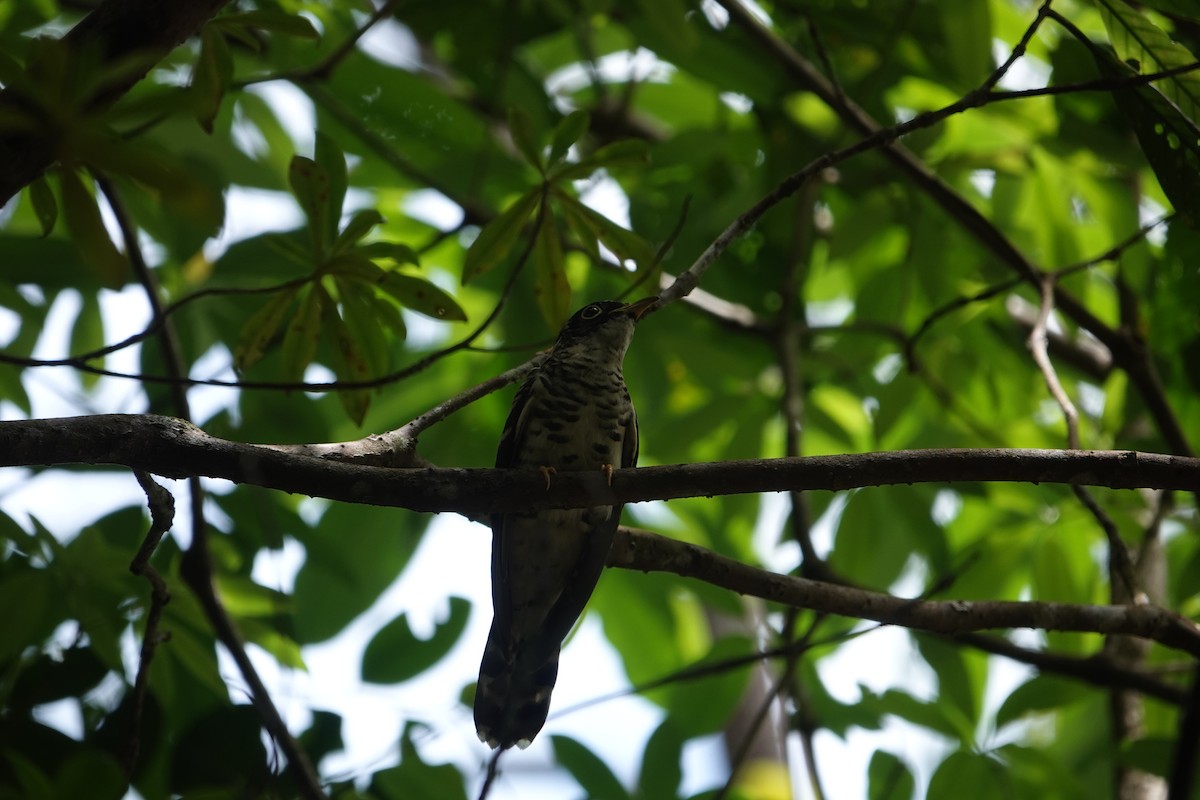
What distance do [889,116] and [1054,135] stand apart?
721mm

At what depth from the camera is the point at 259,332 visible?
3006mm

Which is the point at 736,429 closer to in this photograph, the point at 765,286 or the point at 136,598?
the point at 765,286

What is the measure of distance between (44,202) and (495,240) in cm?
119

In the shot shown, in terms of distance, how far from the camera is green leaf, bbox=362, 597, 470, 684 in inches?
152

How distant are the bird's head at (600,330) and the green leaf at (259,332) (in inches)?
47.5

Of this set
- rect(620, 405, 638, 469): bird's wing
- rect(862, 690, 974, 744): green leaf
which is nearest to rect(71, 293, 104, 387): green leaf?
rect(620, 405, 638, 469): bird's wing

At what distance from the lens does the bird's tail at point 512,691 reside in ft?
11.7

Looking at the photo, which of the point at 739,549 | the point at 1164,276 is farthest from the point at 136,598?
the point at 1164,276

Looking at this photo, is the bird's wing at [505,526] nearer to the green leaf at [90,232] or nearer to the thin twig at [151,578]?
the thin twig at [151,578]

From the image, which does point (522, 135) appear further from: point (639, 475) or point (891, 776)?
point (891, 776)

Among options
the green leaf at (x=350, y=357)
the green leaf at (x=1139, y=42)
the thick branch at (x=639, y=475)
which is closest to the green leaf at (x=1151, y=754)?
the thick branch at (x=639, y=475)

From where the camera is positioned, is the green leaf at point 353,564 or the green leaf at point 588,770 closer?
the green leaf at point 588,770

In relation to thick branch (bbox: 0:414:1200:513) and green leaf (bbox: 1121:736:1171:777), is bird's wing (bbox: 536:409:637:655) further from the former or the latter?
green leaf (bbox: 1121:736:1171:777)

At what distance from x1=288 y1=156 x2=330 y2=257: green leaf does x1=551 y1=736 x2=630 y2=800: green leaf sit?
206 cm
